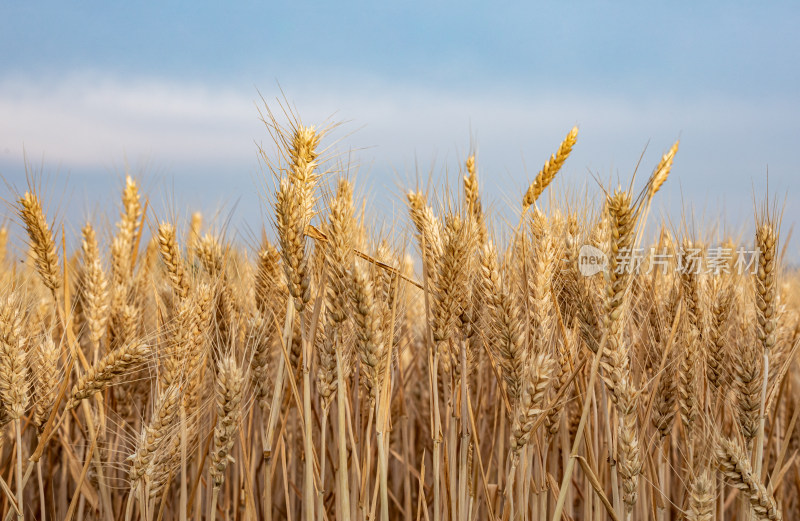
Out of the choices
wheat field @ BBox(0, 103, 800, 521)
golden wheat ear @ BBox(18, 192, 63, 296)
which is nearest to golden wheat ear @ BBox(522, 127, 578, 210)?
wheat field @ BBox(0, 103, 800, 521)

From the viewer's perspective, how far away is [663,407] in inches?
90.4

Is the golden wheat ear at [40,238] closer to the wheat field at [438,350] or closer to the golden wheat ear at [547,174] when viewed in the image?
the wheat field at [438,350]

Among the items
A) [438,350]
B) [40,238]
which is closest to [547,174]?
[438,350]

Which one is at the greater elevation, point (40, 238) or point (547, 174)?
point (547, 174)

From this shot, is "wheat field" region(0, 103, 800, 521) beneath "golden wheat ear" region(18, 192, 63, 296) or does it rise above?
beneath

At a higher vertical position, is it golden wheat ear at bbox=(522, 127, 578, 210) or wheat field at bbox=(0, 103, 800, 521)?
golden wheat ear at bbox=(522, 127, 578, 210)

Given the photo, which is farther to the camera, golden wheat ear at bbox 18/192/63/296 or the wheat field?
golden wheat ear at bbox 18/192/63/296

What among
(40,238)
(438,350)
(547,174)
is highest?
(547,174)

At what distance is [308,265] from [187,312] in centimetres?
56

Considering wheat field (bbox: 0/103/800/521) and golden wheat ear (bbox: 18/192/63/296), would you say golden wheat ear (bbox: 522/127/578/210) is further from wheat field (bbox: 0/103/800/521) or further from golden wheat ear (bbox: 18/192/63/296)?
golden wheat ear (bbox: 18/192/63/296)

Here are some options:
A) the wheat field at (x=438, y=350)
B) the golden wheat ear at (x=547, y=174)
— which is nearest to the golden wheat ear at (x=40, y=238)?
the wheat field at (x=438, y=350)

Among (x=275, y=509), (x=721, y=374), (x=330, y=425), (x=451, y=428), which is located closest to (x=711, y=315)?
(x=721, y=374)

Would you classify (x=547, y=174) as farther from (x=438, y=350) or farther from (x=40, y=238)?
(x=40, y=238)

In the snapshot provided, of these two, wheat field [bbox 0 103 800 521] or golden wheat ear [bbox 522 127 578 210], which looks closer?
wheat field [bbox 0 103 800 521]
